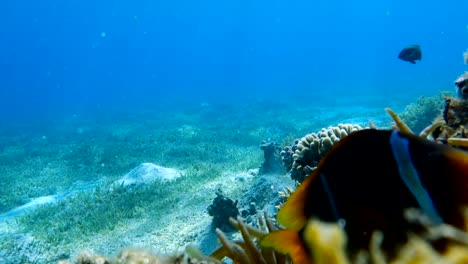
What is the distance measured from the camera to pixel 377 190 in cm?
121

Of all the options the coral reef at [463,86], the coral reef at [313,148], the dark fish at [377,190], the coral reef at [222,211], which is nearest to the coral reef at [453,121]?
the coral reef at [463,86]

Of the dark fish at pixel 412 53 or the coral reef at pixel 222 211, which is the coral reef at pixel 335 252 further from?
the dark fish at pixel 412 53

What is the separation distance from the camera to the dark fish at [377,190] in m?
1.09

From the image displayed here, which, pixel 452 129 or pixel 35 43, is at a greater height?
pixel 35 43

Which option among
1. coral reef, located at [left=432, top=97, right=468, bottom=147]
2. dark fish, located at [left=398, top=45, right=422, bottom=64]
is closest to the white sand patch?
→ dark fish, located at [left=398, top=45, right=422, bottom=64]

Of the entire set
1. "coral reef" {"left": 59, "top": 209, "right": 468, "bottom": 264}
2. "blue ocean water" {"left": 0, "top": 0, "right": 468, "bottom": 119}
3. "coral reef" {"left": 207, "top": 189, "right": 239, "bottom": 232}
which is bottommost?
"coral reef" {"left": 207, "top": 189, "right": 239, "bottom": 232}

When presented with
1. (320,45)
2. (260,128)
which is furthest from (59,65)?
(260,128)

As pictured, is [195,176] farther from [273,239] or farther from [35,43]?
[35,43]

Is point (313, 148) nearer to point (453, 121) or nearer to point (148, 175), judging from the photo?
point (453, 121)

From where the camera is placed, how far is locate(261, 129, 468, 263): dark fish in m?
1.09

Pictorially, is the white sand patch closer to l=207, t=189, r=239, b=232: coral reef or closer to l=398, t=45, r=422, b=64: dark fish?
l=207, t=189, r=239, b=232: coral reef

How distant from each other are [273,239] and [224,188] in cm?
897

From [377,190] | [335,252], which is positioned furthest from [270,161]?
[335,252]

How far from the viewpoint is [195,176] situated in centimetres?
1155
